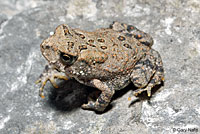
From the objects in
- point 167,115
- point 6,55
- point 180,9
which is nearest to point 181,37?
point 180,9

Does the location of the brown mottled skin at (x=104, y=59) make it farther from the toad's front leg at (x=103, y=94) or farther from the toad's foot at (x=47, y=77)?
the toad's foot at (x=47, y=77)

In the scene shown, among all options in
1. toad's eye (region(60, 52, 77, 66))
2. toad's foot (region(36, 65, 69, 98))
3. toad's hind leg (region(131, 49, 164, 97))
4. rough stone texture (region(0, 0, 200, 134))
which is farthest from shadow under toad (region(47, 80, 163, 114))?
toad's eye (region(60, 52, 77, 66))

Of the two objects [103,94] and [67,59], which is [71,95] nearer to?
[103,94]

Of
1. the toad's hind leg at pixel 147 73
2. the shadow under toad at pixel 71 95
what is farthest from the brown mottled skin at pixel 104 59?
the shadow under toad at pixel 71 95

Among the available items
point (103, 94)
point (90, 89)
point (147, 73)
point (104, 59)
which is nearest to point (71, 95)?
point (90, 89)

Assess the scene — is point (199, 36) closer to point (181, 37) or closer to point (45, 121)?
point (181, 37)

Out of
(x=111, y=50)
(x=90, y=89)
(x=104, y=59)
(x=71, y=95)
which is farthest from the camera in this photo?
(x=90, y=89)
